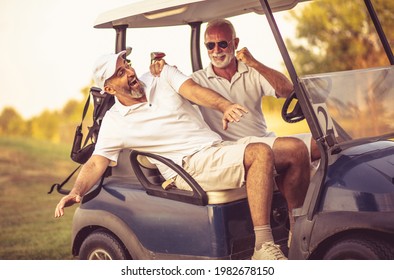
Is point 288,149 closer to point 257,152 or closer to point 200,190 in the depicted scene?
A: point 257,152

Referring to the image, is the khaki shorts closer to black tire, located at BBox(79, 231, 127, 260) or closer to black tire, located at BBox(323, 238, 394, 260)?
black tire, located at BBox(79, 231, 127, 260)

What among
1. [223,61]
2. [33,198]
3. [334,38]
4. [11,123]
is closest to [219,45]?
[223,61]

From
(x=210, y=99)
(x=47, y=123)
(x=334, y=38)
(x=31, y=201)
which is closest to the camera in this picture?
(x=210, y=99)

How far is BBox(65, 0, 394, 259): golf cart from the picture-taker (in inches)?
130

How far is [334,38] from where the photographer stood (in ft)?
36.3

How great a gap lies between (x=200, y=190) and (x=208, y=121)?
0.65 m

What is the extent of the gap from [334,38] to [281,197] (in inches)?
294

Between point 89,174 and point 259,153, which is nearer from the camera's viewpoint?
point 259,153

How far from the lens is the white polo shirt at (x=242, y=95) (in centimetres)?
433

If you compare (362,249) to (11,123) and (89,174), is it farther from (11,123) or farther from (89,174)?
(11,123)

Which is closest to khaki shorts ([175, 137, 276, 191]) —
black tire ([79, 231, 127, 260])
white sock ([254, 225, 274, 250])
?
white sock ([254, 225, 274, 250])

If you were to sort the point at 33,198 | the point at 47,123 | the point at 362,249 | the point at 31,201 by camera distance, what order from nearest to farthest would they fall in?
the point at 362,249 < the point at 31,201 < the point at 33,198 < the point at 47,123

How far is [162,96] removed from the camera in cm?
414
